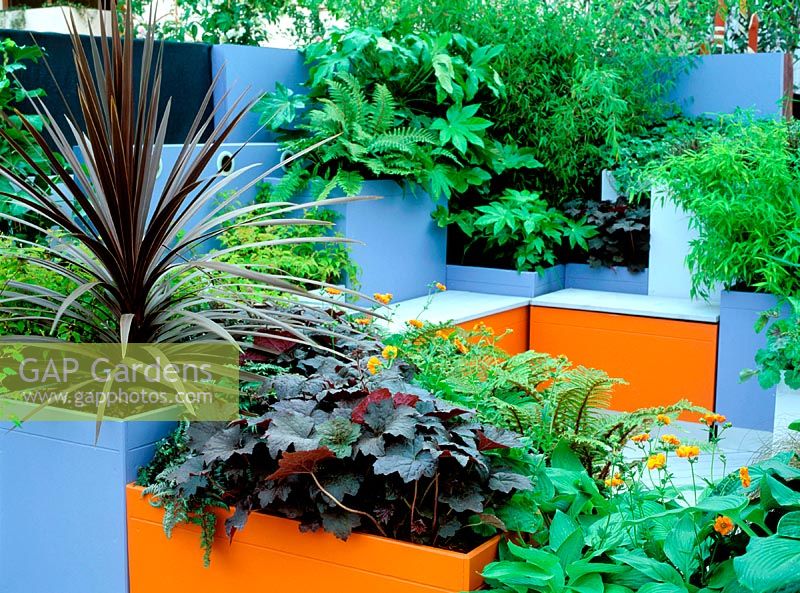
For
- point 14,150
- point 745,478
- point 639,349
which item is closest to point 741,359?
point 639,349

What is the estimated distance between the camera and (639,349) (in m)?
5.26

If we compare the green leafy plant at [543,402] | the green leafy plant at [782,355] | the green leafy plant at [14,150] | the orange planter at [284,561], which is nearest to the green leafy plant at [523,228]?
the green leafy plant at [782,355]

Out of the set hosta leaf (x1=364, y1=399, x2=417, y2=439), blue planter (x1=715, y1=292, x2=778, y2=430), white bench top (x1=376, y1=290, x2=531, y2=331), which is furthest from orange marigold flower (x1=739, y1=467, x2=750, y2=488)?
blue planter (x1=715, y1=292, x2=778, y2=430)

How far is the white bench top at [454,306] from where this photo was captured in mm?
4953

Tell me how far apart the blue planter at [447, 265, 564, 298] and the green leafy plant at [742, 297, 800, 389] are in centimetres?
165

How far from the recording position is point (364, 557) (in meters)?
2.20

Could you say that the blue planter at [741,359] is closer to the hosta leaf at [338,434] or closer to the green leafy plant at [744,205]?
the green leafy plant at [744,205]

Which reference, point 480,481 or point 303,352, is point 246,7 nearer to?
point 303,352

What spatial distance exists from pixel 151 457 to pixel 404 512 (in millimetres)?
807

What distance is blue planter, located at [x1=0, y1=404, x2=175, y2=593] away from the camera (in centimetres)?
258

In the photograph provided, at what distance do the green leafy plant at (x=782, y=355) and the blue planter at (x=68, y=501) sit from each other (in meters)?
2.58

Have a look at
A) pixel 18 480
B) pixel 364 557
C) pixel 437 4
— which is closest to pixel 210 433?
pixel 364 557

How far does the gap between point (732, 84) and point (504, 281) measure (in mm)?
2264

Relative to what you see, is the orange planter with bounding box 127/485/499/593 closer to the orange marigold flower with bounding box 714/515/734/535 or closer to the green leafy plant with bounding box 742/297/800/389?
the orange marigold flower with bounding box 714/515/734/535
